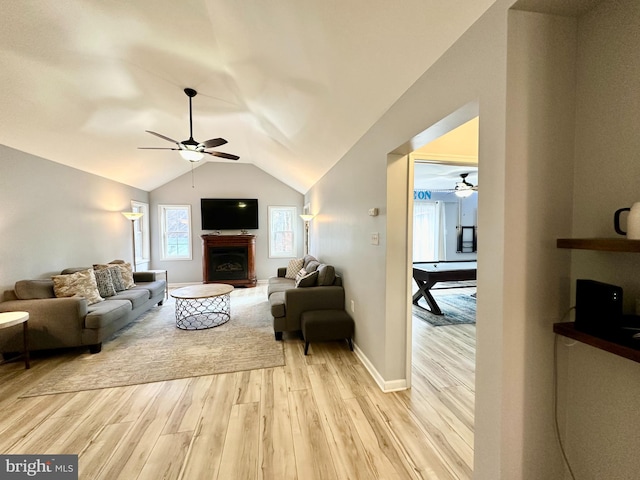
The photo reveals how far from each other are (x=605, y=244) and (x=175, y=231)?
743cm

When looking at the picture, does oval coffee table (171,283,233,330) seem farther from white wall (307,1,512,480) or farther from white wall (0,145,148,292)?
white wall (307,1,512,480)

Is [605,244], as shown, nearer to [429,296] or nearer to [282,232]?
[429,296]

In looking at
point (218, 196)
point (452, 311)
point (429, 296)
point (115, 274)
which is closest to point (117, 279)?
point (115, 274)

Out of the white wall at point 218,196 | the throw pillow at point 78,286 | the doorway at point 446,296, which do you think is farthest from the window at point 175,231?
the doorway at point 446,296

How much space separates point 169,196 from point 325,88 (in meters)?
5.89

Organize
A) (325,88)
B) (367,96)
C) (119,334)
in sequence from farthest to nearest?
(119,334)
(325,88)
(367,96)

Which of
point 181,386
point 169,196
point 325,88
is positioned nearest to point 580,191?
point 325,88

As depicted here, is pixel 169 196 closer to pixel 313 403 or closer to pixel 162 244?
pixel 162 244

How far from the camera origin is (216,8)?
184 cm

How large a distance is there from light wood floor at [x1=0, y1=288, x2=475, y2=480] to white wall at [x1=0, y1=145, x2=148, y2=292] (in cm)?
129

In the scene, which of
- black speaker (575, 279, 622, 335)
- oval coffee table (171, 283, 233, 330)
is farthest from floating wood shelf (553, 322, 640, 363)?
oval coffee table (171, 283, 233, 330)

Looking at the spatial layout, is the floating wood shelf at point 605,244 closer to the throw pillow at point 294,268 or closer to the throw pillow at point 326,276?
the throw pillow at point 326,276

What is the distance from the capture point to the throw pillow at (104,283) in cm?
372

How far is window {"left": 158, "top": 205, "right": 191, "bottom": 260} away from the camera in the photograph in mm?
6520
